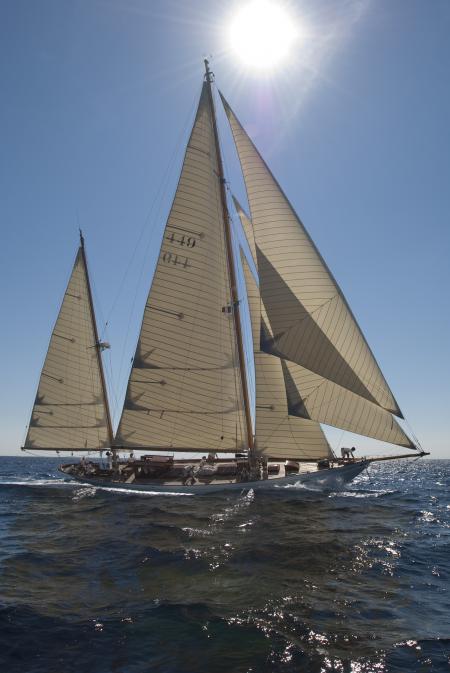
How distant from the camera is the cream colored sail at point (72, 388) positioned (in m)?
35.2

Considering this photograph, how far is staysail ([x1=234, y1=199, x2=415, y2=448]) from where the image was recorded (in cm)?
2456

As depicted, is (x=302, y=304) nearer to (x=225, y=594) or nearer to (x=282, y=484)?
(x=282, y=484)

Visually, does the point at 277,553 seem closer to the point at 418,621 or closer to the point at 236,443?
the point at 418,621

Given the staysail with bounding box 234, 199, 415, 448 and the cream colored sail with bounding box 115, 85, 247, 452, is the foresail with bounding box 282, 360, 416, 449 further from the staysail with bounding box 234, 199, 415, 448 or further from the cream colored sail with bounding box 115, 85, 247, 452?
the cream colored sail with bounding box 115, 85, 247, 452

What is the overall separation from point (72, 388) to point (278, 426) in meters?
16.6

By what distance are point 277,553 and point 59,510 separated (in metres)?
14.1

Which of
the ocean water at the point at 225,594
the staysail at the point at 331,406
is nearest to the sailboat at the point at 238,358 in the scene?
the staysail at the point at 331,406

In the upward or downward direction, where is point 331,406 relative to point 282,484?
upward

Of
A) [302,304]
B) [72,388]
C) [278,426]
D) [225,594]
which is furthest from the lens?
[72,388]

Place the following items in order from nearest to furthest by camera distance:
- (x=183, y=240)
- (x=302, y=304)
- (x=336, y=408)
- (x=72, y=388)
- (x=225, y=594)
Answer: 1. (x=225, y=594)
2. (x=302, y=304)
3. (x=336, y=408)
4. (x=183, y=240)
5. (x=72, y=388)

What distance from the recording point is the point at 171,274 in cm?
2880

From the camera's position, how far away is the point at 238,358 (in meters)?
28.9

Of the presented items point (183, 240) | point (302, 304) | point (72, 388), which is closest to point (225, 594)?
point (302, 304)

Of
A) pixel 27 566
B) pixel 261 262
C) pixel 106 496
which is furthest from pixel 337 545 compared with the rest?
pixel 106 496
